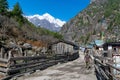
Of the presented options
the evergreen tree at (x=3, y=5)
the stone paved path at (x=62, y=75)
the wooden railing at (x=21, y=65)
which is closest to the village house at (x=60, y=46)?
the evergreen tree at (x=3, y=5)

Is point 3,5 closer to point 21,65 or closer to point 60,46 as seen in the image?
point 60,46

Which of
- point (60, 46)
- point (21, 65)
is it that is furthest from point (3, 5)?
point (21, 65)

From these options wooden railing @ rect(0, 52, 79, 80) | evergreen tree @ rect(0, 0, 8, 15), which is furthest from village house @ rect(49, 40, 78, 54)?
wooden railing @ rect(0, 52, 79, 80)

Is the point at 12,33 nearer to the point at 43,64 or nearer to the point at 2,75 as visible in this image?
the point at 43,64

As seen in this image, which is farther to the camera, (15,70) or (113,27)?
(113,27)

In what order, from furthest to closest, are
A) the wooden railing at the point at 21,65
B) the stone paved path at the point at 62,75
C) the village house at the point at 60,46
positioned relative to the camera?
1. the village house at the point at 60,46
2. the stone paved path at the point at 62,75
3. the wooden railing at the point at 21,65

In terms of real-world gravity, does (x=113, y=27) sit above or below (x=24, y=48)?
above

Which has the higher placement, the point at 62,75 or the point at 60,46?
the point at 60,46

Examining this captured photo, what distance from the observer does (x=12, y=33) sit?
4409 centimetres

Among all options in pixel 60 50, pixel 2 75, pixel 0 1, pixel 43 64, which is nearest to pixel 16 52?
pixel 43 64

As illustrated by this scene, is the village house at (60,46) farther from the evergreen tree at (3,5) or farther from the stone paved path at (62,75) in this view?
the stone paved path at (62,75)

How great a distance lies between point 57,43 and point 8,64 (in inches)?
1619

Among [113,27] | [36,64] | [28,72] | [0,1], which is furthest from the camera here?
[113,27]

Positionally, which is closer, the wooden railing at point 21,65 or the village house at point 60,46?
the wooden railing at point 21,65
